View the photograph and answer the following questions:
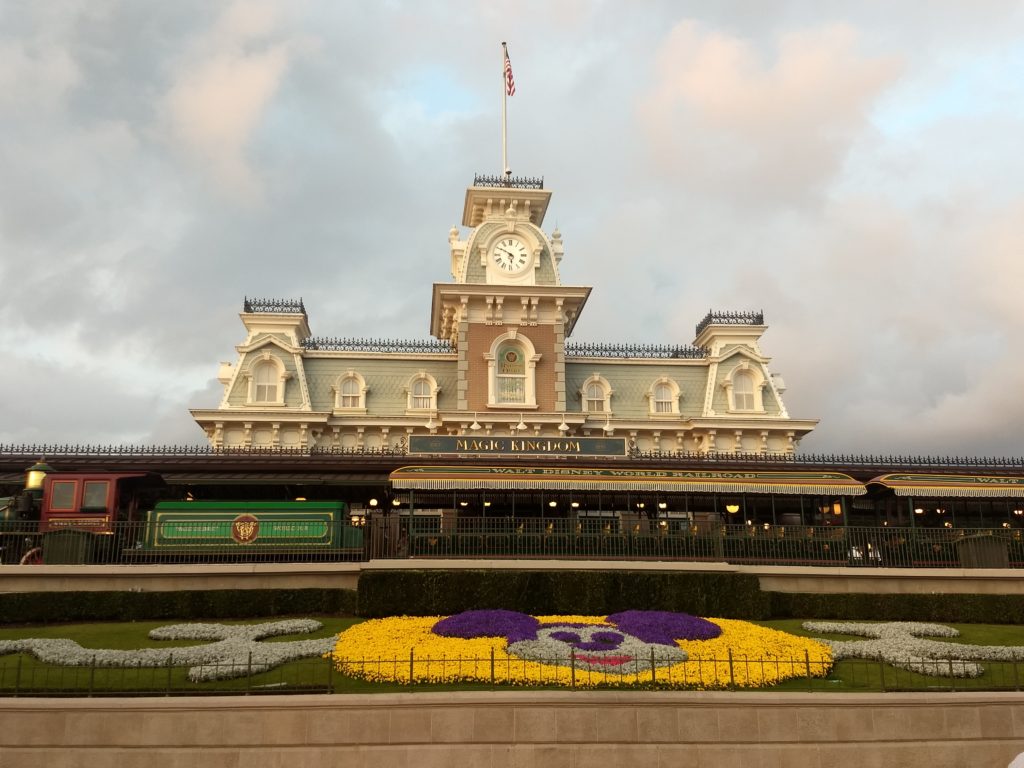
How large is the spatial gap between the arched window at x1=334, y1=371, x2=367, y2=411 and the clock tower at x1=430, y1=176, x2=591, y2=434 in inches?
221

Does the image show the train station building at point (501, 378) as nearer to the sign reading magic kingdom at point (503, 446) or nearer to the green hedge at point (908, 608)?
the sign reading magic kingdom at point (503, 446)

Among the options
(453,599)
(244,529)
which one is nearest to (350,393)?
(244,529)

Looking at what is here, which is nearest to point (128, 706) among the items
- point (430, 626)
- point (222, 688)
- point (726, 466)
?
point (222, 688)

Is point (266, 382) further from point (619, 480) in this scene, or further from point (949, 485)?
point (949, 485)

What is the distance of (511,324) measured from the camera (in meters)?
42.7

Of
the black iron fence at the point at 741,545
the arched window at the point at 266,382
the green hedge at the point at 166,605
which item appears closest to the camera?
the green hedge at the point at 166,605

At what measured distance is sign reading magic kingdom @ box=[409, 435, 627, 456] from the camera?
98.5 ft

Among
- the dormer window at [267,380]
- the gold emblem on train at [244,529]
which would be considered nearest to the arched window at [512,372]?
the dormer window at [267,380]

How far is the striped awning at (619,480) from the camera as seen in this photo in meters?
26.4

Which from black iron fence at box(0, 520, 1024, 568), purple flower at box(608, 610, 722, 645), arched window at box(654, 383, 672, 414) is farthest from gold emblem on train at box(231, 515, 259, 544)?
arched window at box(654, 383, 672, 414)

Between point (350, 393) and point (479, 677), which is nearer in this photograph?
point (479, 677)

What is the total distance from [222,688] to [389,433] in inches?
1109

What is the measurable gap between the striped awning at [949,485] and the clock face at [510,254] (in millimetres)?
21882

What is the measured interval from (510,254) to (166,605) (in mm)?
27279
